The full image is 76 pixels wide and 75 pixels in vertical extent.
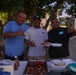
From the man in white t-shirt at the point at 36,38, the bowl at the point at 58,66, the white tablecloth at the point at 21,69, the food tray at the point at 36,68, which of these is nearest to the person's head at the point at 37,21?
the man in white t-shirt at the point at 36,38

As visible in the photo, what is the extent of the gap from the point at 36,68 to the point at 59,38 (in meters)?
1.25

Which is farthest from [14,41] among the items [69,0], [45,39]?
[69,0]

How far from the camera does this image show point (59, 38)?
13.7 ft

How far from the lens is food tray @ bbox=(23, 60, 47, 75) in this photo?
112 inches

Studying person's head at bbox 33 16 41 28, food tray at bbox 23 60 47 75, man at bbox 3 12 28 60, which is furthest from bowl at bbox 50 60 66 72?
person's head at bbox 33 16 41 28

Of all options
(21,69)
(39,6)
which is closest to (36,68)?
(21,69)

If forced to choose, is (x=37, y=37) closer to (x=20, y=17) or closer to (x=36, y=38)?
(x=36, y=38)

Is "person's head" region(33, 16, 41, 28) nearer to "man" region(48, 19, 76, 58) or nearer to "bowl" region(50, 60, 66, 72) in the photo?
"man" region(48, 19, 76, 58)

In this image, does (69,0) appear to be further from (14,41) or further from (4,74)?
(4,74)

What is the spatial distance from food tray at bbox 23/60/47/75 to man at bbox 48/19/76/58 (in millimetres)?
1017

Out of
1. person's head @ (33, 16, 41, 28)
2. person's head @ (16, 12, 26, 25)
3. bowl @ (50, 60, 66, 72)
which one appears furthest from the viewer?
person's head @ (33, 16, 41, 28)

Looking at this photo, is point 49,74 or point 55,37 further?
point 55,37

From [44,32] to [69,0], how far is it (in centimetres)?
458

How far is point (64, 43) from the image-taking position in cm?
420
